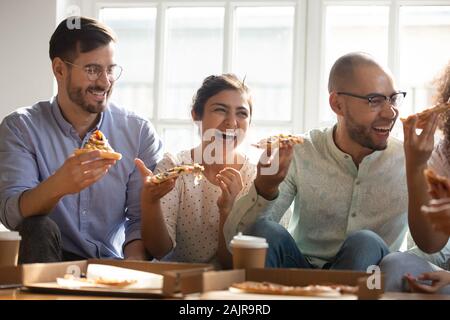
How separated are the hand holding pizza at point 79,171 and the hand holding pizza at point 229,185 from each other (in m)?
0.37

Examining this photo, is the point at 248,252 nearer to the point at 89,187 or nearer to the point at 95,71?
the point at 89,187

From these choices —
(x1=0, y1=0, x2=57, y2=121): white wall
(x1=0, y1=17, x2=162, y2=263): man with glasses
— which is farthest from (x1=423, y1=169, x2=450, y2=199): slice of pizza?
(x1=0, y1=0, x2=57, y2=121): white wall

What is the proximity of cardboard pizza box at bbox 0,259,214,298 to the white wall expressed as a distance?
187 centimetres

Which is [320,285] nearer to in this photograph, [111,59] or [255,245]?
[255,245]

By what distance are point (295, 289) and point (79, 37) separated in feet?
5.10

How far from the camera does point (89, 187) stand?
2.80 m

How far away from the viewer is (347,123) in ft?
8.79

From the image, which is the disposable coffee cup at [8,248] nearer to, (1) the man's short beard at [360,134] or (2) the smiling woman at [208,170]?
(2) the smiling woman at [208,170]

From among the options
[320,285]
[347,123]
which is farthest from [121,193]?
[320,285]

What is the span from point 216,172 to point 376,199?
1.98 feet

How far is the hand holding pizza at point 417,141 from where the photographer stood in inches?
88.3

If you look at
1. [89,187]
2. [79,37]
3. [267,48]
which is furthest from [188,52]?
[89,187]

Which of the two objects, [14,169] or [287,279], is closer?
[287,279]

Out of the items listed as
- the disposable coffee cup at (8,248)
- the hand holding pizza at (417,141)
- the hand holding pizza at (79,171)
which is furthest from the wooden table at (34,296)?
the hand holding pizza at (417,141)
